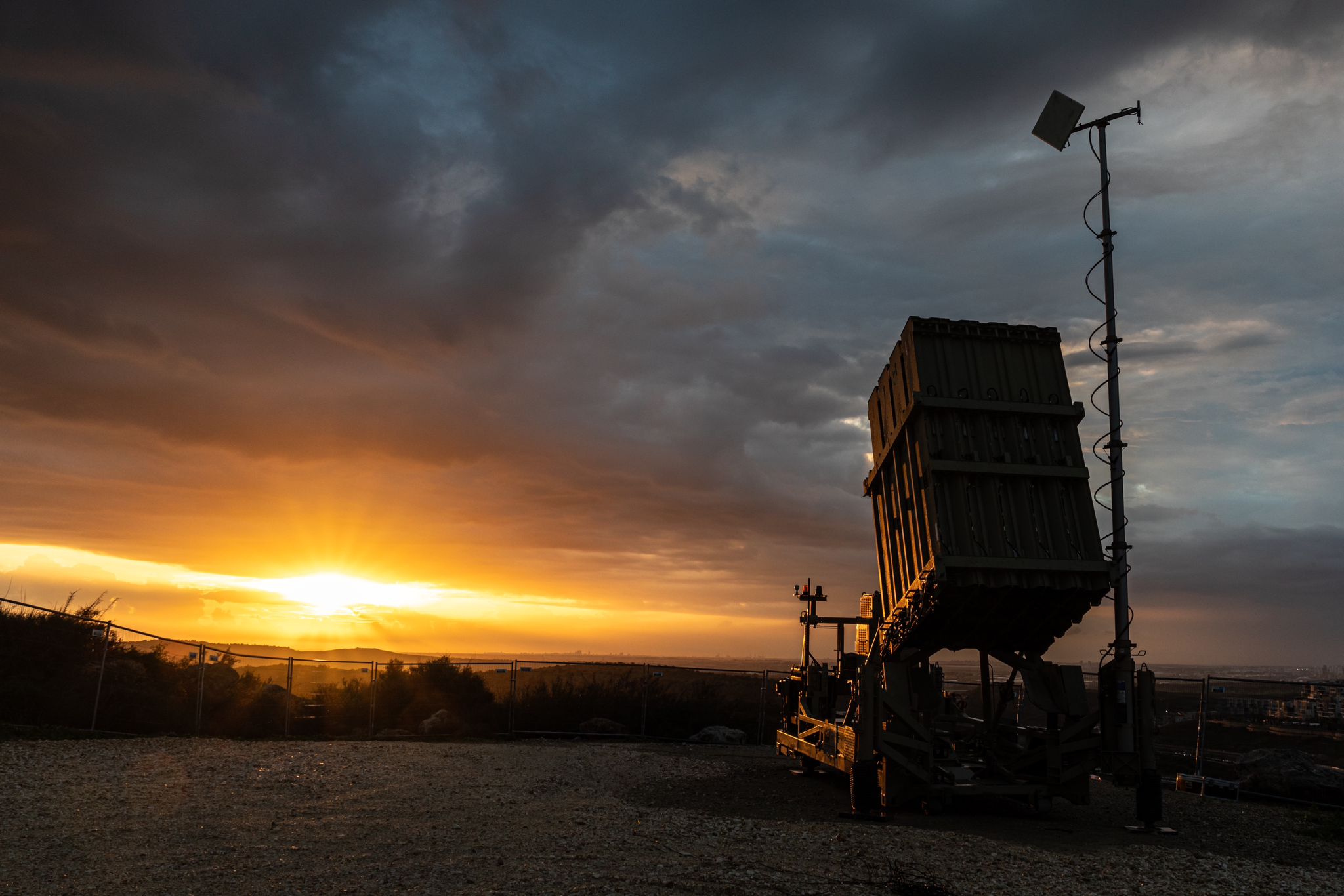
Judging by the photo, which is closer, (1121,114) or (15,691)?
(1121,114)

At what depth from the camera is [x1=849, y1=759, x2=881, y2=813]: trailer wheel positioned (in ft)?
39.0

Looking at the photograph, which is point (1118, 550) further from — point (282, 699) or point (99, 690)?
point (282, 699)

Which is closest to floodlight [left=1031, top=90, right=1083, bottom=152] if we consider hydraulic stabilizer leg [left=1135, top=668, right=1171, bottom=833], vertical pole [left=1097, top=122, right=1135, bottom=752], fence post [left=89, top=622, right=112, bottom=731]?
vertical pole [left=1097, top=122, right=1135, bottom=752]

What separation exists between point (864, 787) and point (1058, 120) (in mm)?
10208

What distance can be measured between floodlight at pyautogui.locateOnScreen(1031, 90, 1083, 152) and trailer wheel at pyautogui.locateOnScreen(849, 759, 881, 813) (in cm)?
952

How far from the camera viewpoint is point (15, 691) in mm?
20047

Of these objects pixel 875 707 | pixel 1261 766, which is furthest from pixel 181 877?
pixel 1261 766

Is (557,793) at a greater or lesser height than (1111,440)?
lesser

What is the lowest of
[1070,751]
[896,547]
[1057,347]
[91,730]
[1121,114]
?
[91,730]

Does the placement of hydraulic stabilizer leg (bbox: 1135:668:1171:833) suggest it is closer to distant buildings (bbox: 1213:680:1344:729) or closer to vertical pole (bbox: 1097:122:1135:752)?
vertical pole (bbox: 1097:122:1135:752)

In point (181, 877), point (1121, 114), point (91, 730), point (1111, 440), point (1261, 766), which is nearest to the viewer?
point (181, 877)

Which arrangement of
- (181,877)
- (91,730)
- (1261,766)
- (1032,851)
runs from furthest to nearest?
(91,730) < (1261,766) < (1032,851) < (181,877)

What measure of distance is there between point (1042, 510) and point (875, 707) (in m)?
3.38

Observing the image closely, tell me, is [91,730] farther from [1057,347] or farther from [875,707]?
[1057,347]
